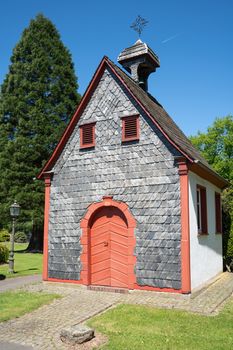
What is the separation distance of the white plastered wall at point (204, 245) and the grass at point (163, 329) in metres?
2.26

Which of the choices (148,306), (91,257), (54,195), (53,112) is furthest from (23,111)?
(148,306)

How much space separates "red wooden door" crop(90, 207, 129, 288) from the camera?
41.0 feet

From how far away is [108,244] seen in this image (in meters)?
12.9

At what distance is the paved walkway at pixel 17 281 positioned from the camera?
14.0 meters

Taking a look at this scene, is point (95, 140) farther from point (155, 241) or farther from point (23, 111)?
point (23, 111)

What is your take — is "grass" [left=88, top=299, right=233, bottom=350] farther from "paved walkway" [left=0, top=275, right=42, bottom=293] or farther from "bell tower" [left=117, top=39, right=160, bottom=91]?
"bell tower" [left=117, top=39, right=160, bottom=91]

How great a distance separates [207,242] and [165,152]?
14.0 feet

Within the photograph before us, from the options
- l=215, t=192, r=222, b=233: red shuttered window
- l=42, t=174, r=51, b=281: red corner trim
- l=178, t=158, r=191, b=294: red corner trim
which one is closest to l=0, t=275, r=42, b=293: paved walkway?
l=42, t=174, r=51, b=281: red corner trim

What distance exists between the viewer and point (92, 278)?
13055 millimetres

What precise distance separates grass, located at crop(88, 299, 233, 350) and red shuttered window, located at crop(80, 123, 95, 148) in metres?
6.28

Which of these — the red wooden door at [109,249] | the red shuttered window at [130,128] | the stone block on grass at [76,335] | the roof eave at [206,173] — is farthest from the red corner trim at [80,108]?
the stone block on grass at [76,335]

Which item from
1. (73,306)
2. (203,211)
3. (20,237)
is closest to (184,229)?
(203,211)

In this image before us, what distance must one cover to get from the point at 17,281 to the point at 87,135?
7065 millimetres

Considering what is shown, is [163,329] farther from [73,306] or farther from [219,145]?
[219,145]
